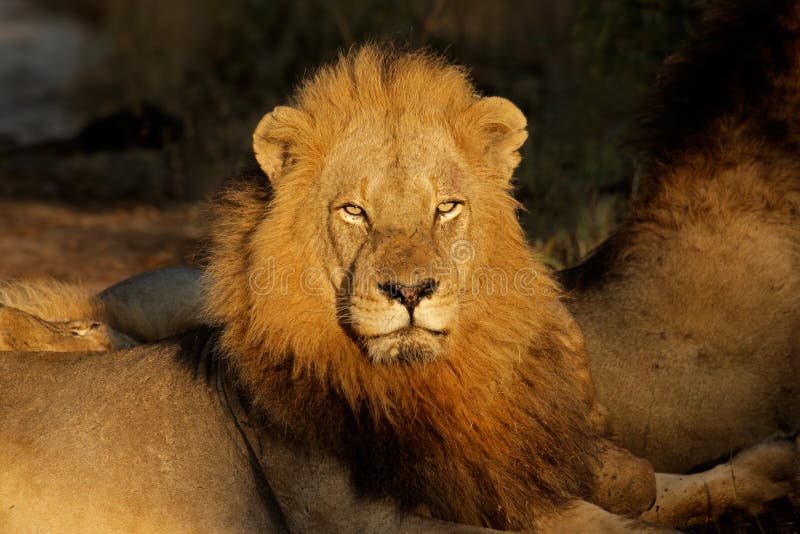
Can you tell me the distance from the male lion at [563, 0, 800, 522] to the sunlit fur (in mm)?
848

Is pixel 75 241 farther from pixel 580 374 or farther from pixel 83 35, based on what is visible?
pixel 83 35

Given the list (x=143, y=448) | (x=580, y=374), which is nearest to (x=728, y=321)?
(x=580, y=374)

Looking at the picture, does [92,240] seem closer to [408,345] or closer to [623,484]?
[623,484]

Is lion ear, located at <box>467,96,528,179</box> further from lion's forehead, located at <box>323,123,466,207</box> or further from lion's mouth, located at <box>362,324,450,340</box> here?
lion's mouth, located at <box>362,324,450,340</box>

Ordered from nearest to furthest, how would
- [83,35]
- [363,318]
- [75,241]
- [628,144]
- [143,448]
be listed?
[363,318]
[143,448]
[628,144]
[75,241]
[83,35]

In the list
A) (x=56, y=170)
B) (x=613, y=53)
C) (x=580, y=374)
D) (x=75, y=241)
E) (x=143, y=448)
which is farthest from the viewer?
(x=56, y=170)

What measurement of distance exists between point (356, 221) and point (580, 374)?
3.76 ft

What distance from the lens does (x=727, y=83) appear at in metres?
5.63

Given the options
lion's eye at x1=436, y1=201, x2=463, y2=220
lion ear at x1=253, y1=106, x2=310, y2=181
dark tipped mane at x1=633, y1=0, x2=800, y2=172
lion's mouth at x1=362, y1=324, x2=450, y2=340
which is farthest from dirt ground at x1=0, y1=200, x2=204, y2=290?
lion's mouth at x1=362, y1=324, x2=450, y2=340

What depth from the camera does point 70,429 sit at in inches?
172

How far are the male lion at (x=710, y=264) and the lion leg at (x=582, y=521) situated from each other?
985 millimetres

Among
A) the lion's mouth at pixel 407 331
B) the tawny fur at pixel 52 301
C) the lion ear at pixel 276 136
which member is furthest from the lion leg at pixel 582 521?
the tawny fur at pixel 52 301

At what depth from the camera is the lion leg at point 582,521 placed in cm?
418

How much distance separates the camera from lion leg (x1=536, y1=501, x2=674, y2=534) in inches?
165
